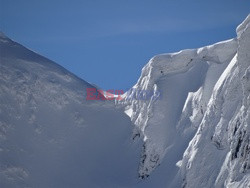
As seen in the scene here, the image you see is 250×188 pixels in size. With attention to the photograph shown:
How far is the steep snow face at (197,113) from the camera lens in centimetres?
5369

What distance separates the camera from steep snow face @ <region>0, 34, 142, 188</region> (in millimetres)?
63938

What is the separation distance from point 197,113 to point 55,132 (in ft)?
69.9

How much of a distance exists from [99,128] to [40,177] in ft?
46.3

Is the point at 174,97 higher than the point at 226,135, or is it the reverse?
the point at 174,97

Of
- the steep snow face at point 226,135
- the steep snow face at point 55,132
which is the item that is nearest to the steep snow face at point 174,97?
the steep snow face at point 55,132

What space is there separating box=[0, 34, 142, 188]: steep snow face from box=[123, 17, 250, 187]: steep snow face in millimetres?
3640

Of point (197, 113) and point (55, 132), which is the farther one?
point (55, 132)

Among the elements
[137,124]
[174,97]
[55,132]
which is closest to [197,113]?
[174,97]

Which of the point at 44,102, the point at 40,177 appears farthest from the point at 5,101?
the point at 40,177

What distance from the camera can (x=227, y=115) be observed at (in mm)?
57781

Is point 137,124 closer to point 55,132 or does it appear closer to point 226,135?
point 55,132

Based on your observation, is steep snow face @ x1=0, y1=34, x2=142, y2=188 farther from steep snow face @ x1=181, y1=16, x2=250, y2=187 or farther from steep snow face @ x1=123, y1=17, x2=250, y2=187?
steep snow face @ x1=181, y1=16, x2=250, y2=187

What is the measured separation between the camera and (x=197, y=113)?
64.6 metres

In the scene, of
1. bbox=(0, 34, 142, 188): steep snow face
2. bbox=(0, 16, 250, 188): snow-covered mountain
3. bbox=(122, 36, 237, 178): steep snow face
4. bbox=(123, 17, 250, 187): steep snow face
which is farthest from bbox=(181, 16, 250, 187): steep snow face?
bbox=(0, 34, 142, 188): steep snow face
